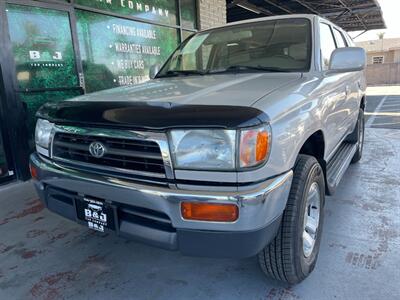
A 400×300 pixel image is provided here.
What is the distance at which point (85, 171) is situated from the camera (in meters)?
2.01

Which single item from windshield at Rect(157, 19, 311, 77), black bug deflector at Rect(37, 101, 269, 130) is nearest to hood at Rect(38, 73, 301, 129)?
black bug deflector at Rect(37, 101, 269, 130)

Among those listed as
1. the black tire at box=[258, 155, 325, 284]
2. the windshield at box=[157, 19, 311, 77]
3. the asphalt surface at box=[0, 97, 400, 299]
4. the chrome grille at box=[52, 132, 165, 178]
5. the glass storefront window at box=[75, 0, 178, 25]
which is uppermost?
the glass storefront window at box=[75, 0, 178, 25]

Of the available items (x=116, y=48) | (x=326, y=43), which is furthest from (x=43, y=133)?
(x=116, y=48)

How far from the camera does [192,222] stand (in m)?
1.66

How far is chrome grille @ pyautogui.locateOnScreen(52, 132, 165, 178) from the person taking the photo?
174 cm

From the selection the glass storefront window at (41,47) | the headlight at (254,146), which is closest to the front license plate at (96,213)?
the headlight at (254,146)

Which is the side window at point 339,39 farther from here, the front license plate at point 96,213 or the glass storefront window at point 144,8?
the glass storefront window at point 144,8

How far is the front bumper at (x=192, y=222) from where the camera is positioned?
1601 mm

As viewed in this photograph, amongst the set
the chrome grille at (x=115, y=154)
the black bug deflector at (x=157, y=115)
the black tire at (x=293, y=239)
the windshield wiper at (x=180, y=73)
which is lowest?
the black tire at (x=293, y=239)

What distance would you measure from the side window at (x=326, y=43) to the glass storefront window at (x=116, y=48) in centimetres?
350

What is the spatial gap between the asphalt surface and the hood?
1.15 m

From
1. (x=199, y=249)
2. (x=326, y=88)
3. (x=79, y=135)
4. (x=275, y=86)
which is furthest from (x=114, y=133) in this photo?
(x=326, y=88)

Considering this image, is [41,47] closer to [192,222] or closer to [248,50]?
[248,50]

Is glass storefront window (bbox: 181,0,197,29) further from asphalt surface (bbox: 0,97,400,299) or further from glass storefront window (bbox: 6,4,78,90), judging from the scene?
asphalt surface (bbox: 0,97,400,299)
